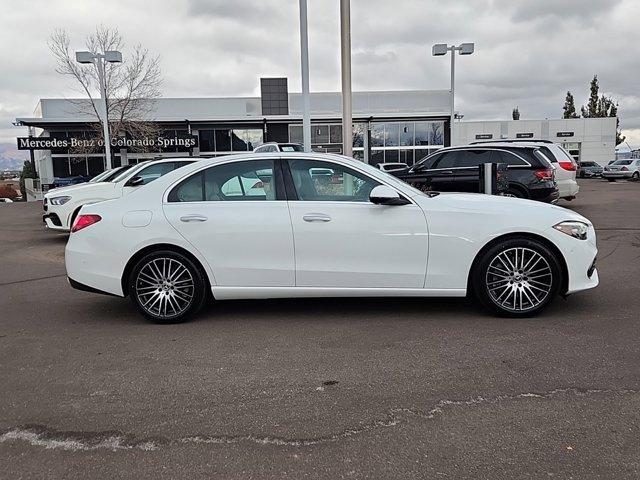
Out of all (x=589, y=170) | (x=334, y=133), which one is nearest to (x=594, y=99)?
(x=589, y=170)

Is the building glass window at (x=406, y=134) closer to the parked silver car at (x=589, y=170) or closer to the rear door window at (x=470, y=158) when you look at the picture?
the parked silver car at (x=589, y=170)

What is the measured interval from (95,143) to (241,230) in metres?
35.1

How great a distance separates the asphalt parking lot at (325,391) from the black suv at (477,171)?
647 centimetres

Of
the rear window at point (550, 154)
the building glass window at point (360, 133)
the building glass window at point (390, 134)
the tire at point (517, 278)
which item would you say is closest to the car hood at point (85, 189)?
the tire at point (517, 278)

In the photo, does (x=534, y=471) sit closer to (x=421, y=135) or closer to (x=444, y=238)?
(x=444, y=238)

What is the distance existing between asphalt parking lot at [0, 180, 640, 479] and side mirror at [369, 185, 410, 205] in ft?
3.74

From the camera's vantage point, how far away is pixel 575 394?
3648 mm

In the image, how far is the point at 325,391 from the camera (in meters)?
3.79

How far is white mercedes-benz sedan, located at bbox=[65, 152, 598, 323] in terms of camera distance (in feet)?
16.9

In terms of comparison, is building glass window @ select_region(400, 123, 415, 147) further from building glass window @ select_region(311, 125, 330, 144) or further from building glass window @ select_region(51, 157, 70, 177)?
building glass window @ select_region(51, 157, 70, 177)

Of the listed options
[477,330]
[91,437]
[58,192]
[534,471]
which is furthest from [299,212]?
[58,192]

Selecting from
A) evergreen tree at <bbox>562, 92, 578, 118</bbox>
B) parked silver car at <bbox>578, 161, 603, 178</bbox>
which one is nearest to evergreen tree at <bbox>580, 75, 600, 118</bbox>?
evergreen tree at <bbox>562, 92, 578, 118</bbox>

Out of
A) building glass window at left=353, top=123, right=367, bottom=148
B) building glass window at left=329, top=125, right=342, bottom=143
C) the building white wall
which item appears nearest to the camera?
building glass window at left=329, top=125, right=342, bottom=143

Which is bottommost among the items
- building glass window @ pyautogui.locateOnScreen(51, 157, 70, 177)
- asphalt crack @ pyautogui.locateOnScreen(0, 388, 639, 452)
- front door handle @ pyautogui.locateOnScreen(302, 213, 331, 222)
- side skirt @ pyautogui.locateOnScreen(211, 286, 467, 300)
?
asphalt crack @ pyautogui.locateOnScreen(0, 388, 639, 452)
